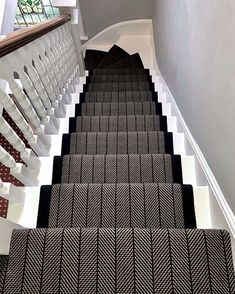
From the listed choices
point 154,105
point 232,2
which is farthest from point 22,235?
point 154,105

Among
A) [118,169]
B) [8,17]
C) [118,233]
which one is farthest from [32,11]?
[118,233]

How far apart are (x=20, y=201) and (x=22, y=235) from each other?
271 mm

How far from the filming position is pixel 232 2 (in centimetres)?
118

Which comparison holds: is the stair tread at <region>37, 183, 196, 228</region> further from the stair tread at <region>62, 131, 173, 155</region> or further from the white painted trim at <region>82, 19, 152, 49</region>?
the white painted trim at <region>82, 19, 152, 49</region>

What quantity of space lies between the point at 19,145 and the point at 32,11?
377 cm

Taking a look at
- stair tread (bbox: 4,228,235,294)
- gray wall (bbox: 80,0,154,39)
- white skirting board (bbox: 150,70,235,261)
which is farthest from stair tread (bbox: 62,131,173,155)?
gray wall (bbox: 80,0,154,39)

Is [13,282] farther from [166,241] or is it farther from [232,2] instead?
[232,2]

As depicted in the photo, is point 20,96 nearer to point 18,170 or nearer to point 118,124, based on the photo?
point 18,170

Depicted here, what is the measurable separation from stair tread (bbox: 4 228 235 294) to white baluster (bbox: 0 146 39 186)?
31cm

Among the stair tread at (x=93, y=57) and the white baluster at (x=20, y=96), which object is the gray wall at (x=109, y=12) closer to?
the stair tread at (x=93, y=57)

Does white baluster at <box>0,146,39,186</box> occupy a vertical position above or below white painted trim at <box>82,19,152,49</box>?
below

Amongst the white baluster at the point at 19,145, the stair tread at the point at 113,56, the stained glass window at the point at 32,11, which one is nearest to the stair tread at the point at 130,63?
the stair tread at the point at 113,56

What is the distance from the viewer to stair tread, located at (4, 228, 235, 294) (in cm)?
110

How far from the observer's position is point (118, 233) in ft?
3.98
